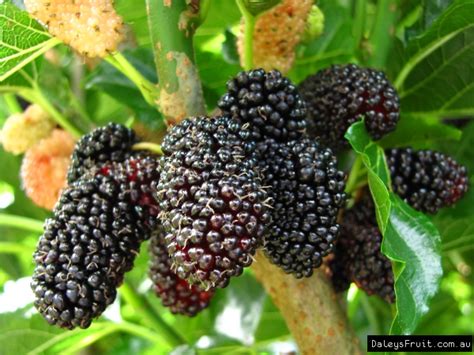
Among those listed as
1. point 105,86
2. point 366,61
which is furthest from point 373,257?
point 105,86

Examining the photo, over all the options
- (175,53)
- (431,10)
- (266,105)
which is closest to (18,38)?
(175,53)

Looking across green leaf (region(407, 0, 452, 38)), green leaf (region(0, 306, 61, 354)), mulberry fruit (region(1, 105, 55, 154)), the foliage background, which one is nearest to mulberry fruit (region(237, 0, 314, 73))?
the foliage background

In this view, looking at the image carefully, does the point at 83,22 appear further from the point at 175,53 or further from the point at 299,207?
the point at 299,207

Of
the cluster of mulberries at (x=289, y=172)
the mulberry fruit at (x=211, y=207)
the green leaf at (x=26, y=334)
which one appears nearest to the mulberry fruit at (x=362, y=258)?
the cluster of mulberries at (x=289, y=172)

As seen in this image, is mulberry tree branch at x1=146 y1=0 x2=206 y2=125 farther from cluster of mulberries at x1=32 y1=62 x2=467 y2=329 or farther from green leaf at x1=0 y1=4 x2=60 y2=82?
green leaf at x1=0 y1=4 x2=60 y2=82

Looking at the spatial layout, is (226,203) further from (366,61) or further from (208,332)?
(208,332)

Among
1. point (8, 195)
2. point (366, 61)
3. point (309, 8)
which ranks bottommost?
point (8, 195)
